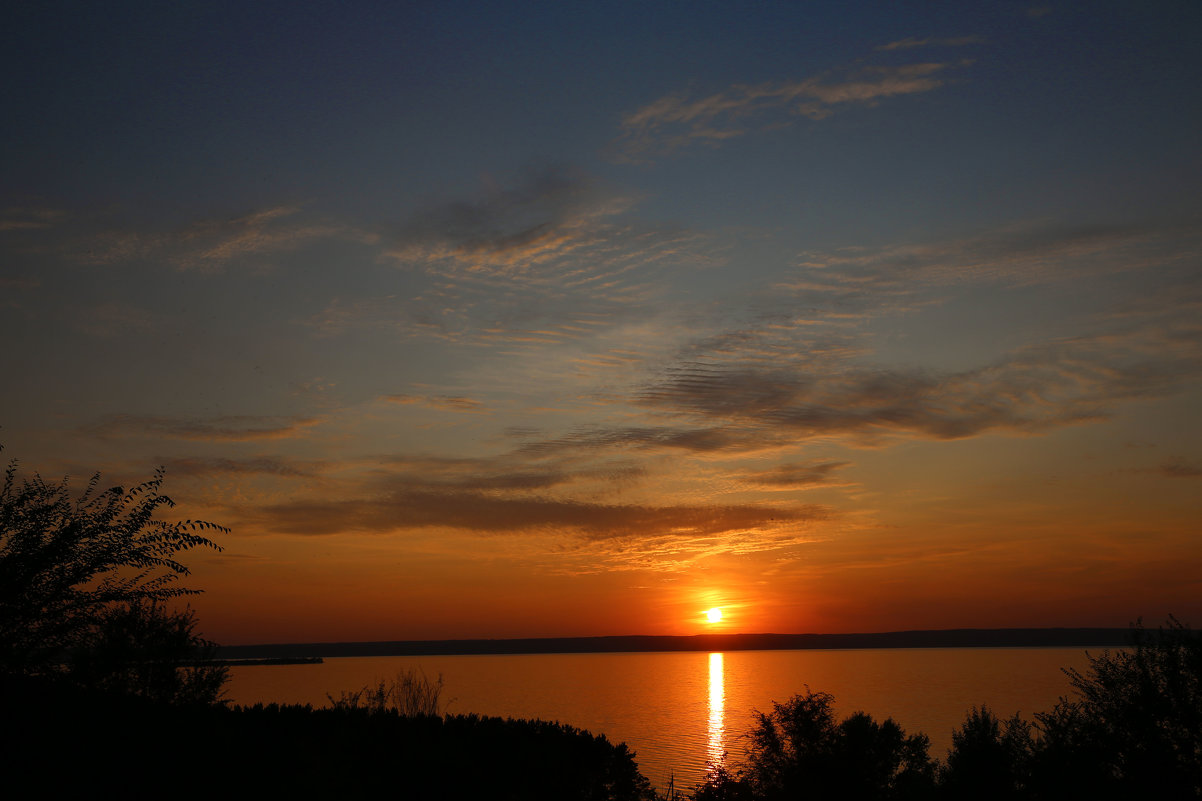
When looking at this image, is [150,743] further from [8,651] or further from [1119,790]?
[1119,790]

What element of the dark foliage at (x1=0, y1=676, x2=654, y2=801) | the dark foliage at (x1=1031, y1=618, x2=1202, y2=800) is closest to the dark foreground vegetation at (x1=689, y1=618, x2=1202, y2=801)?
the dark foliage at (x1=1031, y1=618, x2=1202, y2=800)

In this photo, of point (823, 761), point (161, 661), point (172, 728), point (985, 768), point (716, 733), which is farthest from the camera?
point (716, 733)

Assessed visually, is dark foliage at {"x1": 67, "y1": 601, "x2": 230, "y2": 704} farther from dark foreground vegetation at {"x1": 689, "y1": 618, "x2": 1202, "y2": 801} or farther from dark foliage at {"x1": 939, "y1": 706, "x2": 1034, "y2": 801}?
dark foliage at {"x1": 939, "y1": 706, "x2": 1034, "y2": 801}

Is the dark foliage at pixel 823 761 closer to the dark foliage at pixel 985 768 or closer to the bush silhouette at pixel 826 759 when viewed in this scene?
the bush silhouette at pixel 826 759

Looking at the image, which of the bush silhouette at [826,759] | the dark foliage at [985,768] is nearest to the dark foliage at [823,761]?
the bush silhouette at [826,759]

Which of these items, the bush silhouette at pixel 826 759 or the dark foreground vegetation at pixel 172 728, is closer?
the dark foreground vegetation at pixel 172 728

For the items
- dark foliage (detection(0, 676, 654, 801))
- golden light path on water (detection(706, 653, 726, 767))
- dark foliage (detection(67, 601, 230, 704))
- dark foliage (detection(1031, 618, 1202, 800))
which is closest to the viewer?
dark foliage (detection(0, 676, 654, 801))

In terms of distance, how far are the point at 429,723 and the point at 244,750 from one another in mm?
6410

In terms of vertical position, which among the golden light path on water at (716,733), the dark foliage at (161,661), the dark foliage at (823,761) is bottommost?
the golden light path on water at (716,733)

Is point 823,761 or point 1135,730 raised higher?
point 1135,730

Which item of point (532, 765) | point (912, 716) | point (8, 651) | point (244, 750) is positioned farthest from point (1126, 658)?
point (912, 716)

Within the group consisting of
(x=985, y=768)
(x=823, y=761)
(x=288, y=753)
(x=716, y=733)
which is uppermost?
(x=288, y=753)

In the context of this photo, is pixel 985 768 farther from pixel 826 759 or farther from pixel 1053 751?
pixel 826 759

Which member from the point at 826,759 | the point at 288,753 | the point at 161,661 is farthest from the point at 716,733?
the point at 288,753
